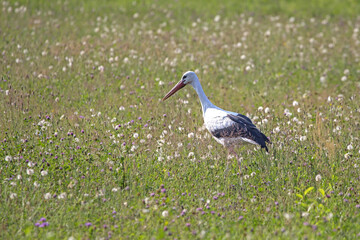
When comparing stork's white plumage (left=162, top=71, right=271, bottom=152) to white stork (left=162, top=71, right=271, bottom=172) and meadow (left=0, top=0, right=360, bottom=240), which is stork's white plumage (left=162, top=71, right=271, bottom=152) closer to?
white stork (left=162, top=71, right=271, bottom=172)

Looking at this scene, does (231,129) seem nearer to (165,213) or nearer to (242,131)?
(242,131)

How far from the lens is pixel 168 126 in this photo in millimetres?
8188

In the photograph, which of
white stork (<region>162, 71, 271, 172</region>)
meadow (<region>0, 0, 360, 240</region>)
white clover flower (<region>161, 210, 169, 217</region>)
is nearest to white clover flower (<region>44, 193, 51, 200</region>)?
meadow (<region>0, 0, 360, 240</region>)

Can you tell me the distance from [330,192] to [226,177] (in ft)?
4.51

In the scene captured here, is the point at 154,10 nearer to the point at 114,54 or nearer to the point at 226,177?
the point at 114,54

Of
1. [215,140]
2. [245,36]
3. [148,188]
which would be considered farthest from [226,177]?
[245,36]

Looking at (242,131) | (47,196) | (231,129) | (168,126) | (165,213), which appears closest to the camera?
(165,213)

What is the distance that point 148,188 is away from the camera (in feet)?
20.7

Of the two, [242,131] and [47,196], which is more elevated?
[47,196]

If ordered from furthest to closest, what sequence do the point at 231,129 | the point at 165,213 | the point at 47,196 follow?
the point at 231,129 < the point at 47,196 < the point at 165,213

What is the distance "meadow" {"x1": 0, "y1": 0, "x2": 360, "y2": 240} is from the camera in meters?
5.34

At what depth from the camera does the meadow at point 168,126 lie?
5336mm

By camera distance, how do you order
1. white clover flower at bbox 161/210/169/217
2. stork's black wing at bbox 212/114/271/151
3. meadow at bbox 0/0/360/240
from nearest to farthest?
white clover flower at bbox 161/210/169/217 → meadow at bbox 0/0/360/240 → stork's black wing at bbox 212/114/271/151

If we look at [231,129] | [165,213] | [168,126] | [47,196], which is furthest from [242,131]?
[47,196]
